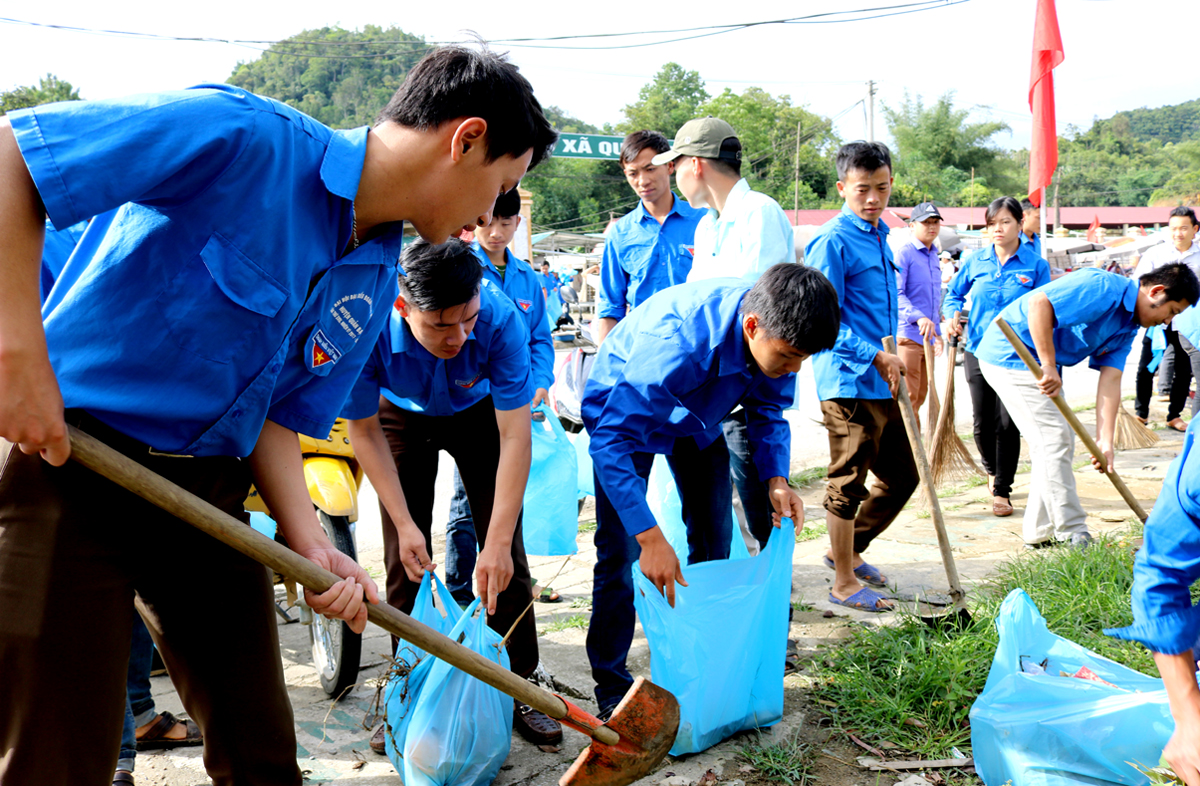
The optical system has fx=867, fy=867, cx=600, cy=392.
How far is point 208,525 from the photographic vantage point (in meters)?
1.43

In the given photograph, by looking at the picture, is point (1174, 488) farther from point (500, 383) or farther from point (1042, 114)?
point (1042, 114)

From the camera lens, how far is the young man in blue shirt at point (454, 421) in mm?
2479

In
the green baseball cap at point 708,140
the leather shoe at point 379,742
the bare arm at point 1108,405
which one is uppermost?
the green baseball cap at point 708,140

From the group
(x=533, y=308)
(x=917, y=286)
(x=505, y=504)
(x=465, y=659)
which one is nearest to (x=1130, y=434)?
(x=917, y=286)

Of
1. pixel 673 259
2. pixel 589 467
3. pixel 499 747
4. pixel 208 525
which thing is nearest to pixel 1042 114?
pixel 673 259

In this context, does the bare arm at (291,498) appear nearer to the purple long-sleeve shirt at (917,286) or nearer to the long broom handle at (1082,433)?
the long broom handle at (1082,433)

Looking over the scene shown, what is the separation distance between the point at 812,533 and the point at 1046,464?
1.23 meters

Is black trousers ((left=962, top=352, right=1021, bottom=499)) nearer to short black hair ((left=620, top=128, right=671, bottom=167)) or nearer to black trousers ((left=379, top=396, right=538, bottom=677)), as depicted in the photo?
short black hair ((left=620, top=128, right=671, bottom=167))

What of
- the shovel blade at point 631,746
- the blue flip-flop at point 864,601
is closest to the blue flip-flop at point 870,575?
the blue flip-flop at point 864,601

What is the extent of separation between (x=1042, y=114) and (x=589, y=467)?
5.35m

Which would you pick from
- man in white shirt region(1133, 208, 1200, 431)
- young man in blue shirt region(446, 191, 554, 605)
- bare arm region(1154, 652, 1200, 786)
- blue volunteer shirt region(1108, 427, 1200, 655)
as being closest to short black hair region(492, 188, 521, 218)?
young man in blue shirt region(446, 191, 554, 605)

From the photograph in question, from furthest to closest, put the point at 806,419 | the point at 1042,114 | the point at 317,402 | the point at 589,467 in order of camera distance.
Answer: the point at 806,419
the point at 1042,114
the point at 589,467
the point at 317,402

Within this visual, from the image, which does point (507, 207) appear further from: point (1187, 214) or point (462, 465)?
point (1187, 214)

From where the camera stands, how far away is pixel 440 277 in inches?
96.0
